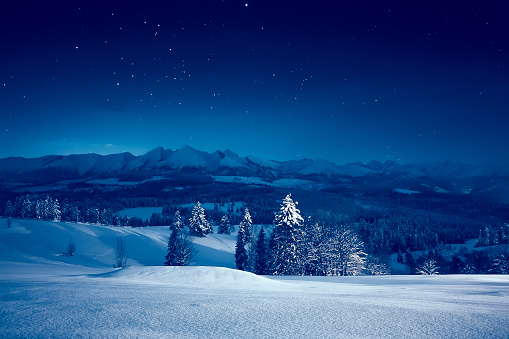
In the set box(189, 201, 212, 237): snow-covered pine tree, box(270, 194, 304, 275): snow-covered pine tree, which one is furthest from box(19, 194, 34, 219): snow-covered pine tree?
box(270, 194, 304, 275): snow-covered pine tree

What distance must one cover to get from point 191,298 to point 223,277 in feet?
22.0

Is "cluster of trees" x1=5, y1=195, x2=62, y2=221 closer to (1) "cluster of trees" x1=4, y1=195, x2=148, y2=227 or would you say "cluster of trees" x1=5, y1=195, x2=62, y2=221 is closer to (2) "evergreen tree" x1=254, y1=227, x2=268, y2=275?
(1) "cluster of trees" x1=4, y1=195, x2=148, y2=227

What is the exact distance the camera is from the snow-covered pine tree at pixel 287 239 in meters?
32.2

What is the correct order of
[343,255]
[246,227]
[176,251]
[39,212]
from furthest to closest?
[39,212]
[246,227]
[176,251]
[343,255]

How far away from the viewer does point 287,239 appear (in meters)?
32.3

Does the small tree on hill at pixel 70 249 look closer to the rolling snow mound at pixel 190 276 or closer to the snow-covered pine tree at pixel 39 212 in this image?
the snow-covered pine tree at pixel 39 212

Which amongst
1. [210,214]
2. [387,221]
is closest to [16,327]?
[210,214]

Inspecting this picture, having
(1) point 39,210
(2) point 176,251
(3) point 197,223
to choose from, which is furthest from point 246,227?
(1) point 39,210

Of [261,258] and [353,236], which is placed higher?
[353,236]

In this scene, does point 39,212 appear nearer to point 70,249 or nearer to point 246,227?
point 70,249

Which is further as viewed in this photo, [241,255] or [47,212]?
[47,212]

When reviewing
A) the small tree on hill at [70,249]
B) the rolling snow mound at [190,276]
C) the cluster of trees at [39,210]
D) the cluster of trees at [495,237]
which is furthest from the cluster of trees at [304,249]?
the cluster of trees at [495,237]

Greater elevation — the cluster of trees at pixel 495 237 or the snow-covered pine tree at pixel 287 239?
the snow-covered pine tree at pixel 287 239

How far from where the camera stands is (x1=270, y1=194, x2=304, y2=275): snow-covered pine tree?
32156 millimetres
